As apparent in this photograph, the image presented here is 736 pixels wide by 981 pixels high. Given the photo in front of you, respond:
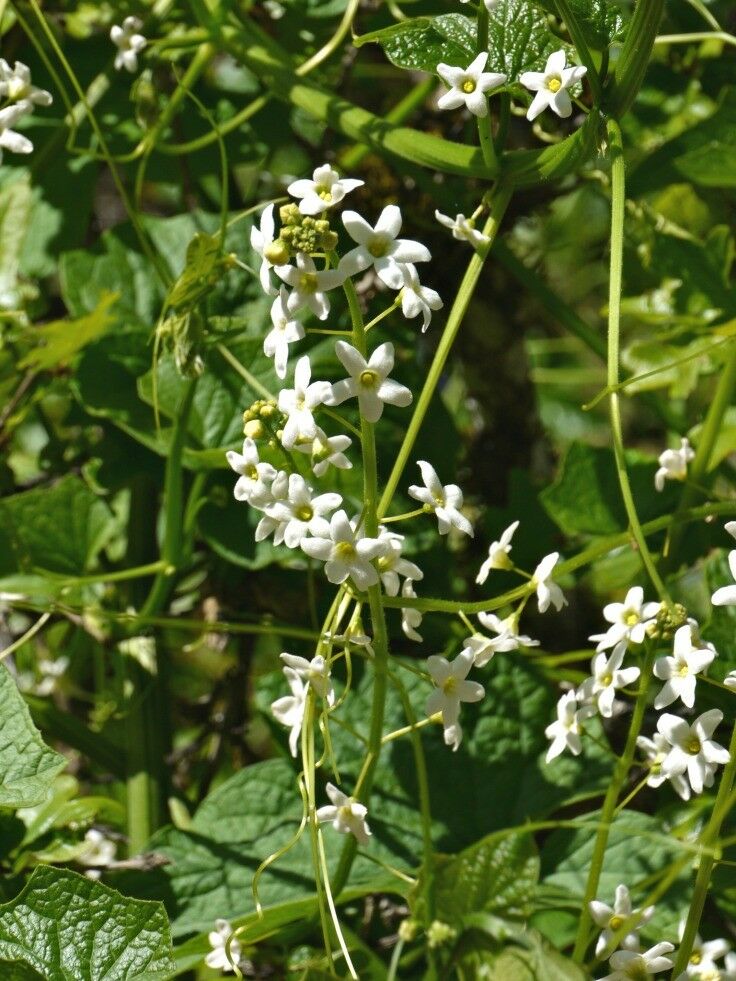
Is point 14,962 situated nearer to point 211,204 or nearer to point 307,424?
point 307,424

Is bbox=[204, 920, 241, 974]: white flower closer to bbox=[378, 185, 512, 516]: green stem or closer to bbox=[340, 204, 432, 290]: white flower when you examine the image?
bbox=[378, 185, 512, 516]: green stem

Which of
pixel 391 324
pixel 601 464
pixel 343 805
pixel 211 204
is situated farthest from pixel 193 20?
pixel 343 805

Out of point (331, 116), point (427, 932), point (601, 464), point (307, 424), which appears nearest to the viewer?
point (307, 424)

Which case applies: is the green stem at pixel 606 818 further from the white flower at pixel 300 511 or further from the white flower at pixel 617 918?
the white flower at pixel 300 511

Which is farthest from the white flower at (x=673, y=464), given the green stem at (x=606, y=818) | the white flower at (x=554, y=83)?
the white flower at (x=554, y=83)

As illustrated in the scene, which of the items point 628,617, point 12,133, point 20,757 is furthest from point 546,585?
point 12,133

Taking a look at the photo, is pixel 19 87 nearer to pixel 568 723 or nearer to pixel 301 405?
pixel 301 405
